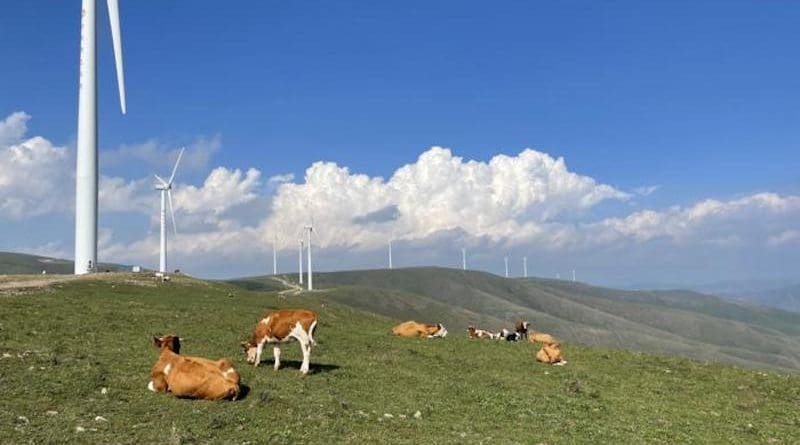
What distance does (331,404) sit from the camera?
18.2m

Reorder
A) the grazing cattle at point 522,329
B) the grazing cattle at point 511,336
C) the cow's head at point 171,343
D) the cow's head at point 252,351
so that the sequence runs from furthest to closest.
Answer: the grazing cattle at point 522,329 < the grazing cattle at point 511,336 < the cow's head at point 171,343 < the cow's head at point 252,351

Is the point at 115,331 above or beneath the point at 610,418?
above

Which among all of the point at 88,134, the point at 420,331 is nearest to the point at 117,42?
the point at 88,134

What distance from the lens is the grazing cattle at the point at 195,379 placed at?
17656 mm

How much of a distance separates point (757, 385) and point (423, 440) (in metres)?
18.1

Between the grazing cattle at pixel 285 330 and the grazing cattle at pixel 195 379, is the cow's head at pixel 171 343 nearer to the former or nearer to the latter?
the grazing cattle at pixel 285 330

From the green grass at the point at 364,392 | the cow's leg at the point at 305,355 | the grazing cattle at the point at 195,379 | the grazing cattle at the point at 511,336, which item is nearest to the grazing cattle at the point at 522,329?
the grazing cattle at the point at 511,336

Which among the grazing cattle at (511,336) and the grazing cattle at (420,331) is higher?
the grazing cattle at (420,331)

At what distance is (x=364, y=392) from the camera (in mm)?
20672

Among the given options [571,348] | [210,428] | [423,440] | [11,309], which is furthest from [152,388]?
[571,348]

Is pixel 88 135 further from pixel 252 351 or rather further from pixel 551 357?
pixel 551 357

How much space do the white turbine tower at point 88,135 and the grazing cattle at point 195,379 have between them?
43.8 meters

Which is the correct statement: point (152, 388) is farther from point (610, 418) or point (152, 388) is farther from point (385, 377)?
point (610, 418)

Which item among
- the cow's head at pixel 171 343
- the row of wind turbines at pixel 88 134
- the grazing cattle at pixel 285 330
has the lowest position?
the cow's head at pixel 171 343
